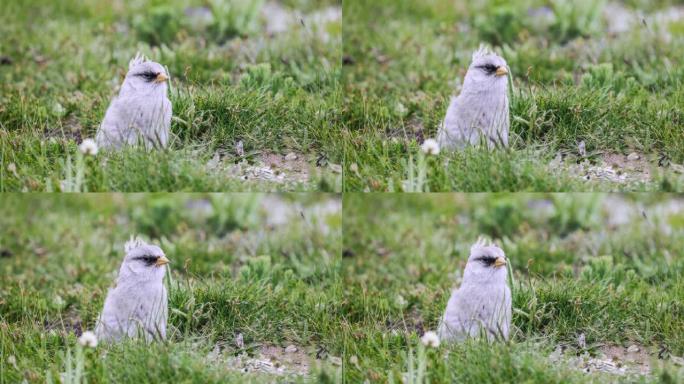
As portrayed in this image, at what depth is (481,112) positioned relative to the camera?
673 cm

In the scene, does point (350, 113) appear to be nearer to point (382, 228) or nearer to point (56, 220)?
point (382, 228)

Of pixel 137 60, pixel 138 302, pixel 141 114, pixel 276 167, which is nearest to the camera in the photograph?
pixel 138 302

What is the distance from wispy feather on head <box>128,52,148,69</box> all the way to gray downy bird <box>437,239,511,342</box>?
2647 mm

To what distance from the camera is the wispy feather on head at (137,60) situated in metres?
7.03

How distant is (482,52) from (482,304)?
180 centimetres

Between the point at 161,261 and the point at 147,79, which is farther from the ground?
the point at 147,79

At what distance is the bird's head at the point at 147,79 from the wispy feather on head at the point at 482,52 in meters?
2.11

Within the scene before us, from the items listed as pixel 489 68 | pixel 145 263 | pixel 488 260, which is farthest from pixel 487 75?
pixel 145 263

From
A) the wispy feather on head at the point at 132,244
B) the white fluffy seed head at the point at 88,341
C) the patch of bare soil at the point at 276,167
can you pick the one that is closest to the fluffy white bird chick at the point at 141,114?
the patch of bare soil at the point at 276,167

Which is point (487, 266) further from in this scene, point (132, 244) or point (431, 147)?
point (132, 244)

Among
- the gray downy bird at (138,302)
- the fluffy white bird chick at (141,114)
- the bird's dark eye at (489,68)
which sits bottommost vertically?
the gray downy bird at (138,302)

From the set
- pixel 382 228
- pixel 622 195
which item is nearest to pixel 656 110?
pixel 622 195

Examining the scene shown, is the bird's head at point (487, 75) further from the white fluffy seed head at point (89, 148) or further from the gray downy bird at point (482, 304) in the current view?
the white fluffy seed head at point (89, 148)

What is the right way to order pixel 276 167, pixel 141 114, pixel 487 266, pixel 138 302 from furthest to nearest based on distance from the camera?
pixel 276 167 → pixel 141 114 → pixel 487 266 → pixel 138 302
